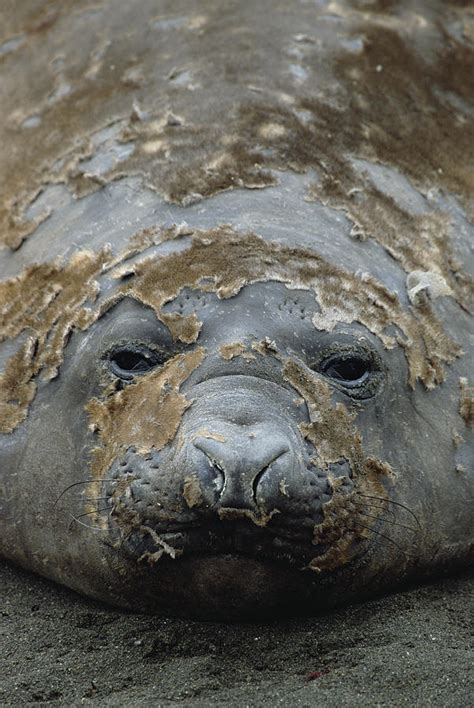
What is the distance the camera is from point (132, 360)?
161 inches

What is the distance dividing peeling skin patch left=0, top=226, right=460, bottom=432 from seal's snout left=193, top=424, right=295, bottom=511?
2.08 feet

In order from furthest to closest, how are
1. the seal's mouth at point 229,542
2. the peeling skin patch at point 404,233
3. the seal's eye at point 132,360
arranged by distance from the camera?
the peeling skin patch at point 404,233 → the seal's eye at point 132,360 → the seal's mouth at point 229,542

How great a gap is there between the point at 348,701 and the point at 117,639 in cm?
83

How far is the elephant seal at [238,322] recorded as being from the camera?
3689mm

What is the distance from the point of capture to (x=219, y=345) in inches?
155

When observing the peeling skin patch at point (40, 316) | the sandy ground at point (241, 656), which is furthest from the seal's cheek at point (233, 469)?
the peeling skin patch at point (40, 316)

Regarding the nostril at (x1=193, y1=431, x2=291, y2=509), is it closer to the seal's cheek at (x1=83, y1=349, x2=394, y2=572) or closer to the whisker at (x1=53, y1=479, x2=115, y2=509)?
→ the seal's cheek at (x1=83, y1=349, x2=394, y2=572)

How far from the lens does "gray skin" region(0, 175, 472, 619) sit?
3.54m

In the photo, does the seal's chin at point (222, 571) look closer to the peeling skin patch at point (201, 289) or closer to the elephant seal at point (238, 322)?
the elephant seal at point (238, 322)

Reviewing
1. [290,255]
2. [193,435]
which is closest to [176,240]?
[290,255]

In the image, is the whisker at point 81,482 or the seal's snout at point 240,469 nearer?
the seal's snout at point 240,469

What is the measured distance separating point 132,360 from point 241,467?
2.67 feet

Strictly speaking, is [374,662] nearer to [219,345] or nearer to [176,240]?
[219,345]

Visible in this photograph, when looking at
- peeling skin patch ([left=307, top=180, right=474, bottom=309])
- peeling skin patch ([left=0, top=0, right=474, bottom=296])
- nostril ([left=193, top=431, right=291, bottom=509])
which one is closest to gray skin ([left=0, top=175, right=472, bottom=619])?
nostril ([left=193, top=431, right=291, bottom=509])
